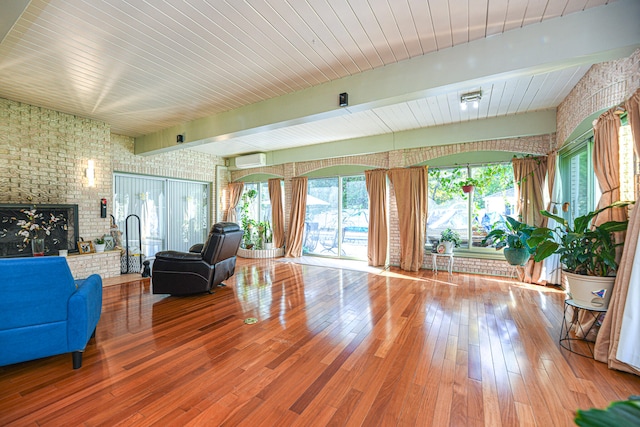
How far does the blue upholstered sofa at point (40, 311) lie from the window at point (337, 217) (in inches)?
217

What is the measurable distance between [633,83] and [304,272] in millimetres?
5123

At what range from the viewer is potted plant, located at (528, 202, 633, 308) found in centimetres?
249

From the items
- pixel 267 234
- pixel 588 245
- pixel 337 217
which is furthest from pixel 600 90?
pixel 267 234

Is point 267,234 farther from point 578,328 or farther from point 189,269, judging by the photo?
point 578,328

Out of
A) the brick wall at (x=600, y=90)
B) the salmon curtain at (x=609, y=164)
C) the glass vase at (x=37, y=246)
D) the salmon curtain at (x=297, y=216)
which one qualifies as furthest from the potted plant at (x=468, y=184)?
the glass vase at (x=37, y=246)

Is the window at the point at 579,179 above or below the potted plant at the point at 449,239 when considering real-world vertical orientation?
above

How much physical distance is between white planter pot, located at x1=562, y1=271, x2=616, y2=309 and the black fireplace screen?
278 inches

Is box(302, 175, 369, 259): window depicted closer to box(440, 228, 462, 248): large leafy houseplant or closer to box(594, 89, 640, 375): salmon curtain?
box(440, 228, 462, 248): large leafy houseplant

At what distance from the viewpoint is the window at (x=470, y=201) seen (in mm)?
5418

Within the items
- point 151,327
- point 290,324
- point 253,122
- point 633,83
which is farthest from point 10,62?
point 633,83

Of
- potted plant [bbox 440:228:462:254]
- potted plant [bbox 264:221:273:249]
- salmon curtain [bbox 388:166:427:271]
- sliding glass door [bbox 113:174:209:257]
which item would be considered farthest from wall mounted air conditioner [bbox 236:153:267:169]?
potted plant [bbox 440:228:462:254]

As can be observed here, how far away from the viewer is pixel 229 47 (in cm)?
285

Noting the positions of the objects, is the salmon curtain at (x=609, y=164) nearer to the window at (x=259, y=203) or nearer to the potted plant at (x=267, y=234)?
the potted plant at (x=267, y=234)

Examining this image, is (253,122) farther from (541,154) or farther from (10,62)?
(541,154)
